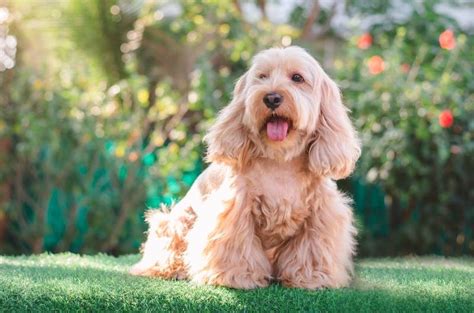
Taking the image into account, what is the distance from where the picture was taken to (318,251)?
3840 mm

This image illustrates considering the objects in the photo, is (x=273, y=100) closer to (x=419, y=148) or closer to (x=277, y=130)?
(x=277, y=130)

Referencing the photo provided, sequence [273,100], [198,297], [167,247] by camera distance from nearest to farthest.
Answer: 1. [198,297]
2. [273,100]
3. [167,247]

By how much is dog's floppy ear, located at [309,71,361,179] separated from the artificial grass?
62 centimetres

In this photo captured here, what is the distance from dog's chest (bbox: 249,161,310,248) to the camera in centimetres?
379

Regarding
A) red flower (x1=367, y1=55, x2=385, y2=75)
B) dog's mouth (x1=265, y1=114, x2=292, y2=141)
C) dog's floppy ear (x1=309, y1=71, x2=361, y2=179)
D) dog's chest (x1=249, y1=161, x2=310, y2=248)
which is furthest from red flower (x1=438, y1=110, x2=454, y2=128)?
dog's mouth (x1=265, y1=114, x2=292, y2=141)

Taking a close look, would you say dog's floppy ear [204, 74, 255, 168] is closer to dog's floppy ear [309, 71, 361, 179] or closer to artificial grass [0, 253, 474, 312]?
dog's floppy ear [309, 71, 361, 179]

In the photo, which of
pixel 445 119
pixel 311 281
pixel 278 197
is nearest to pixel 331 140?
pixel 278 197

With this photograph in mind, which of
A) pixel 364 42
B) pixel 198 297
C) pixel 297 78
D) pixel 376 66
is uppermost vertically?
pixel 364 42

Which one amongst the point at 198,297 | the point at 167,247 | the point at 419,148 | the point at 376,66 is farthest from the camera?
the point at 376,66

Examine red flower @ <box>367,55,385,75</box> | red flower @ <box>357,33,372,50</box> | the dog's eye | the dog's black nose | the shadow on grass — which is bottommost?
the shadow on grass

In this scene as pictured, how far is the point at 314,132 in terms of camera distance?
385 centimetres

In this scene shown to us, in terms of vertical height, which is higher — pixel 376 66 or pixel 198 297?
pixel 376 66

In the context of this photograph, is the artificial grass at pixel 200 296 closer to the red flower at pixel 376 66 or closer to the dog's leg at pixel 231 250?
the dog's leg at pixel 231 250

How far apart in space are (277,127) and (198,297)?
91 cm
